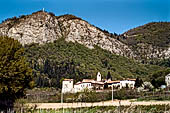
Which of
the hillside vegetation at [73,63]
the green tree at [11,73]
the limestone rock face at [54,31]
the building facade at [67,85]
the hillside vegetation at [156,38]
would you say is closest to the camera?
the green tree at [11,73]

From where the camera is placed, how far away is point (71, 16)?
133 metres

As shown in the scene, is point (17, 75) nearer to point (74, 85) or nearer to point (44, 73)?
point (74, 85)

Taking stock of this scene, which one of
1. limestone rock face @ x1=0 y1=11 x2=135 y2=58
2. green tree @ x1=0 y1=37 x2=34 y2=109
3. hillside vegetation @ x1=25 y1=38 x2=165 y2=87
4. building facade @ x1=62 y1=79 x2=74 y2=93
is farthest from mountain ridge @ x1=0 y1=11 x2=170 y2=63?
green tree @ x1=0 y1=37 x2=34 y2=109

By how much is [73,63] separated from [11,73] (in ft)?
204

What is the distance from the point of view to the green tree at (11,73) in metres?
22.1

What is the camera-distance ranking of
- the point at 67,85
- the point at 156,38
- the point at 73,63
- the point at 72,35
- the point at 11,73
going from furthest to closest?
the point at 156,38, the point at 72,35, the point at 73,63, the point at 67,85, the point at 11,73

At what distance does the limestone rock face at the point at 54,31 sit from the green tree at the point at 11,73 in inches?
3157

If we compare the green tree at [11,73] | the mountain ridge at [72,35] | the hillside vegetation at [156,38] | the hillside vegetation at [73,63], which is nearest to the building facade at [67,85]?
the hillside vegetation at [73,63]

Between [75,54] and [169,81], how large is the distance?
152 ft

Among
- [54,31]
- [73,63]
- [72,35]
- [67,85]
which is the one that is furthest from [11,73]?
[72,35]

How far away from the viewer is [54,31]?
11044 cm

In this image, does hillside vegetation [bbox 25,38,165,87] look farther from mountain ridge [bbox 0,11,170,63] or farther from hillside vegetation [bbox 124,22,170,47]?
hillside vegetation [bbox 124,22,170,47]

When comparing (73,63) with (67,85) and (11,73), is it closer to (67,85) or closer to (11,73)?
(67,85)

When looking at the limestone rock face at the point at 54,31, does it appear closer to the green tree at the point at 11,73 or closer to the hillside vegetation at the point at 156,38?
the hillside vegetation at the point at 156,38
